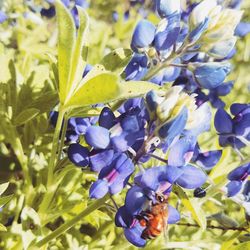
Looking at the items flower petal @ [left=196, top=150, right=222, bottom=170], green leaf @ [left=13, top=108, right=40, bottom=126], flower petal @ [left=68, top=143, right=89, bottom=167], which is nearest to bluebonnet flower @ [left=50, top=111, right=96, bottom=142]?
green leaf @ [left=13, top=108, right=40, bottom=126]

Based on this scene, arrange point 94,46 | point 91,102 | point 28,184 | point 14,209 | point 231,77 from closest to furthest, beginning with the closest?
point 91,102
point 28,184
point 14,209
point 94,46
point 231,77

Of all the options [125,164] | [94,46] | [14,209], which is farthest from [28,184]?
[94,46]

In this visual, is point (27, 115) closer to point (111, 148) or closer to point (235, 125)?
point (111, 148)

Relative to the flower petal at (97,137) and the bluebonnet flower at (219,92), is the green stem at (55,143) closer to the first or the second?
the flower petal at (97,137)

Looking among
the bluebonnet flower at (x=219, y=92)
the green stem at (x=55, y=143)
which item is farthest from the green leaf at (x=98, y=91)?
the bluebonnet flower at (x=219, y=92)

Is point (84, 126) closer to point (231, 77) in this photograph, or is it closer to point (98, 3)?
point (231, 77)
